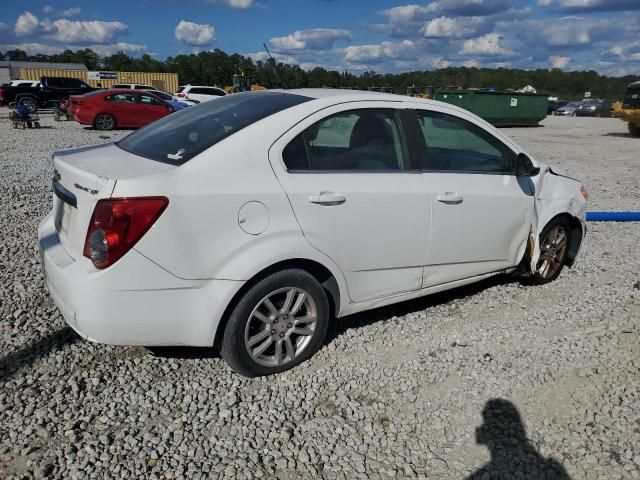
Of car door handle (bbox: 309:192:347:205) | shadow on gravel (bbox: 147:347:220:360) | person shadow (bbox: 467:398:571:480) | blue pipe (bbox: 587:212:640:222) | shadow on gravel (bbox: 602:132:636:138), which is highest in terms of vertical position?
shadow on gravel (bbox: 602:132:636:138)

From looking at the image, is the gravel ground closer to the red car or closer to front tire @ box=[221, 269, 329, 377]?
front tire @ box=[221, 269, 329, 377]

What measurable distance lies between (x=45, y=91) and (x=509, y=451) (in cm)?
3169

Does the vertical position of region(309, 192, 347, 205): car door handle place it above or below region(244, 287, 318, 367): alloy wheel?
above

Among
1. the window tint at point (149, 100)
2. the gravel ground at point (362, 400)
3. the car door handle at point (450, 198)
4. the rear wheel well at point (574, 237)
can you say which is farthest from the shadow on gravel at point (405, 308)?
the window tint at point (149, 100)

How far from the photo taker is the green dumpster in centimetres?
2616

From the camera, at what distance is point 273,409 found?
303 centimetres

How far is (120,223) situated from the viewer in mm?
2691

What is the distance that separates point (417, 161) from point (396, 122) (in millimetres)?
312

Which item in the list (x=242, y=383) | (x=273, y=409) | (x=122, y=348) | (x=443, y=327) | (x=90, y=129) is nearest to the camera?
(x=273, y=409)

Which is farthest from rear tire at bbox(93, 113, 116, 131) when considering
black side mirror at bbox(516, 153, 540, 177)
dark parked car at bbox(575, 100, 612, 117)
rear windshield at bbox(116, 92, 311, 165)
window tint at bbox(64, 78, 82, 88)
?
dark parked car at bbox(575, 100, 612, 117)

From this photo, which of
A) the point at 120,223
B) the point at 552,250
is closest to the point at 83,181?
the point at 120,223

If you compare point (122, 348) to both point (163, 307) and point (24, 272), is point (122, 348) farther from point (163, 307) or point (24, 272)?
point (24, 272)

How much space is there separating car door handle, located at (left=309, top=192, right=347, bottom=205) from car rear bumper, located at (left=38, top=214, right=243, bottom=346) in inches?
26.8

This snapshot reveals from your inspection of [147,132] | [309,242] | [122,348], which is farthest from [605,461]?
[147,132]
